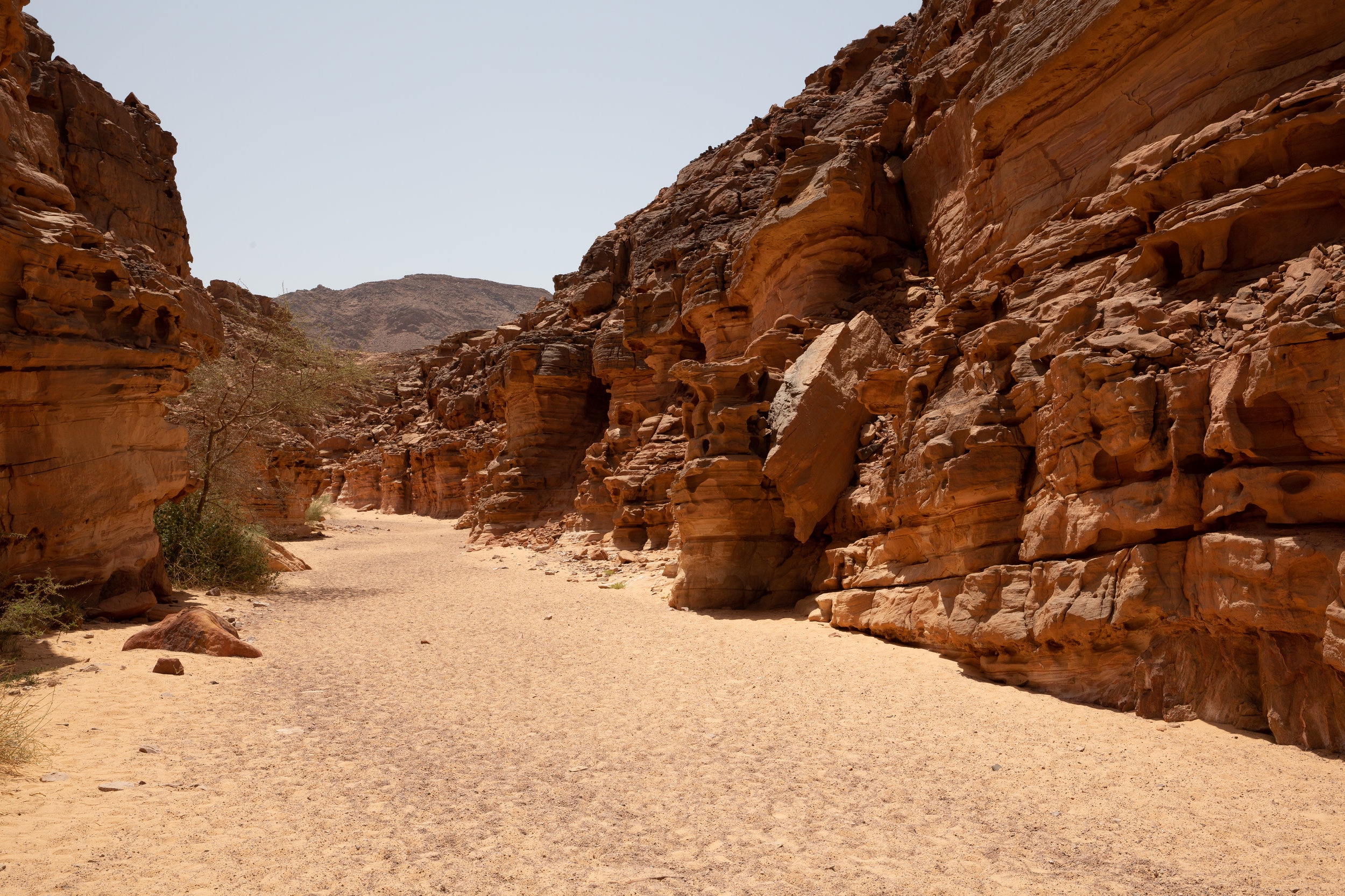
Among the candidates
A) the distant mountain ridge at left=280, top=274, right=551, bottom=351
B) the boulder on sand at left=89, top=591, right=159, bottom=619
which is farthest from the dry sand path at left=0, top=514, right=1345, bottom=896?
the distant mountain ridge at left=280, top=274, right=551, bottom=351

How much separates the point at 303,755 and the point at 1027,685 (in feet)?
21.6

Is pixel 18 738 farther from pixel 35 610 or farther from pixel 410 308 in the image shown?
pixel 410 308

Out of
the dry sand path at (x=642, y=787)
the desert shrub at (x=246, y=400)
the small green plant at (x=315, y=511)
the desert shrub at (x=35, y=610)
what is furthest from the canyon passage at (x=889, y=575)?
the small green plant at (x=315, y=511)

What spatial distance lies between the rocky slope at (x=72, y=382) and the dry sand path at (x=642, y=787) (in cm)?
176

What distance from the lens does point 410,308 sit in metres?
116

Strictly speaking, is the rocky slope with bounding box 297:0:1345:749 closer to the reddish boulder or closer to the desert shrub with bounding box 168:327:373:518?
the reddish boulder

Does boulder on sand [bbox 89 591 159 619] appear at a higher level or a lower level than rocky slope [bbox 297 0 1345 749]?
lower

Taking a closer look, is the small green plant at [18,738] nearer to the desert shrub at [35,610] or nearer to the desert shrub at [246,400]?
the desert shrub at [35,610]

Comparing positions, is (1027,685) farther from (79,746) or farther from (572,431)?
(572,431)

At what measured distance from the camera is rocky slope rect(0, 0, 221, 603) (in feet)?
30.8

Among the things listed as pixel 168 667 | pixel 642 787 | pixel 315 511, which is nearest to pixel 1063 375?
pixel 642 787

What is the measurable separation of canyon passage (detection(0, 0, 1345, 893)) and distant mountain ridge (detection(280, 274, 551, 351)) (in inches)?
3653

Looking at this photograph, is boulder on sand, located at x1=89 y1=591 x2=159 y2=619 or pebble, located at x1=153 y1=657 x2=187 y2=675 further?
boulder on sand, located at x1=89 y1=591 x2=159 y2=619

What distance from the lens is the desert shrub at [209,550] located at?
46.2 feet
